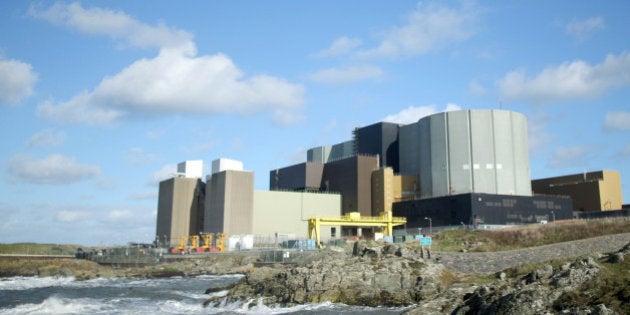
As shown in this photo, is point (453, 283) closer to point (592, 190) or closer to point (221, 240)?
point (221, 240)

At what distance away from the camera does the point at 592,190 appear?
113562 mm

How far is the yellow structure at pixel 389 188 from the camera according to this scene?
370 feet

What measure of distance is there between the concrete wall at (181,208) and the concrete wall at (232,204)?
10.0 m

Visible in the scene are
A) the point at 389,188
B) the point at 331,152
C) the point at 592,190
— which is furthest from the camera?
the point at 331,152

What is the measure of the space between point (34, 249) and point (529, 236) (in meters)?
123

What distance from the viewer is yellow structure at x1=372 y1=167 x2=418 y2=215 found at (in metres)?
113

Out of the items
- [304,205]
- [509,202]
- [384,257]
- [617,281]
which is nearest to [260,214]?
[304,205]

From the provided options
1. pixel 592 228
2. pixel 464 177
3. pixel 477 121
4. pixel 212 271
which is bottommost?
pixel 212 271

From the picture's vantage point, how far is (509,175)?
345 feet

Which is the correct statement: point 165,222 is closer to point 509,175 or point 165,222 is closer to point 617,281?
point 509,175

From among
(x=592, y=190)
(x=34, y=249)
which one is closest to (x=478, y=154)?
(x=592, y=190)

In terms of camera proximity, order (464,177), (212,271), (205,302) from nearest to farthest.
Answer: (205,302) < (212,271) < (464,177)

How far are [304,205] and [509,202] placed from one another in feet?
138

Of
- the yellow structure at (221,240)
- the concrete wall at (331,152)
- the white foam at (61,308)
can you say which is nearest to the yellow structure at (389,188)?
the concrete wall at (331,152)
